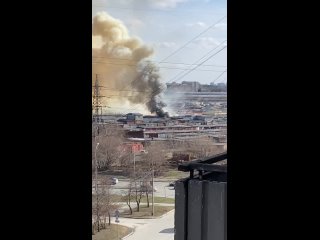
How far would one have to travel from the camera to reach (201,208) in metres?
A: 0.97

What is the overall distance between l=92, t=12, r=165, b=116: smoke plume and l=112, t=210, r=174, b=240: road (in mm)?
316

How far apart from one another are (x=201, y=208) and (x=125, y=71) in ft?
1.66

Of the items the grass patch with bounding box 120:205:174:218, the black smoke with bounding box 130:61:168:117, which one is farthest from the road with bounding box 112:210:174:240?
the black smoke with bounding box 130:61:168:117

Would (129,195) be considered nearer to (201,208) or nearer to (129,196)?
(129,196)

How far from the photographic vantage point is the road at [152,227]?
3.43ft

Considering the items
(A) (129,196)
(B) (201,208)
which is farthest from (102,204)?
(B) (201,208)

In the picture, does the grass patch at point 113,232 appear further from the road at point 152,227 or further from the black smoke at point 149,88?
the black smoke at point 149,88

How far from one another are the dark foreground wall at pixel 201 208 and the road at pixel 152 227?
0.03 m

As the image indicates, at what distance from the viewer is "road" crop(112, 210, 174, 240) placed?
3.43 feet

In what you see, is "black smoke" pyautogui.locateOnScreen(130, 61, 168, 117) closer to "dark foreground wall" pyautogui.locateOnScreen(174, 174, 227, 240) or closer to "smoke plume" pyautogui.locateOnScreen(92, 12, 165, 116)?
"smoke plume" pyautogui.locateOnScreen(92, 12, 165, 116)
